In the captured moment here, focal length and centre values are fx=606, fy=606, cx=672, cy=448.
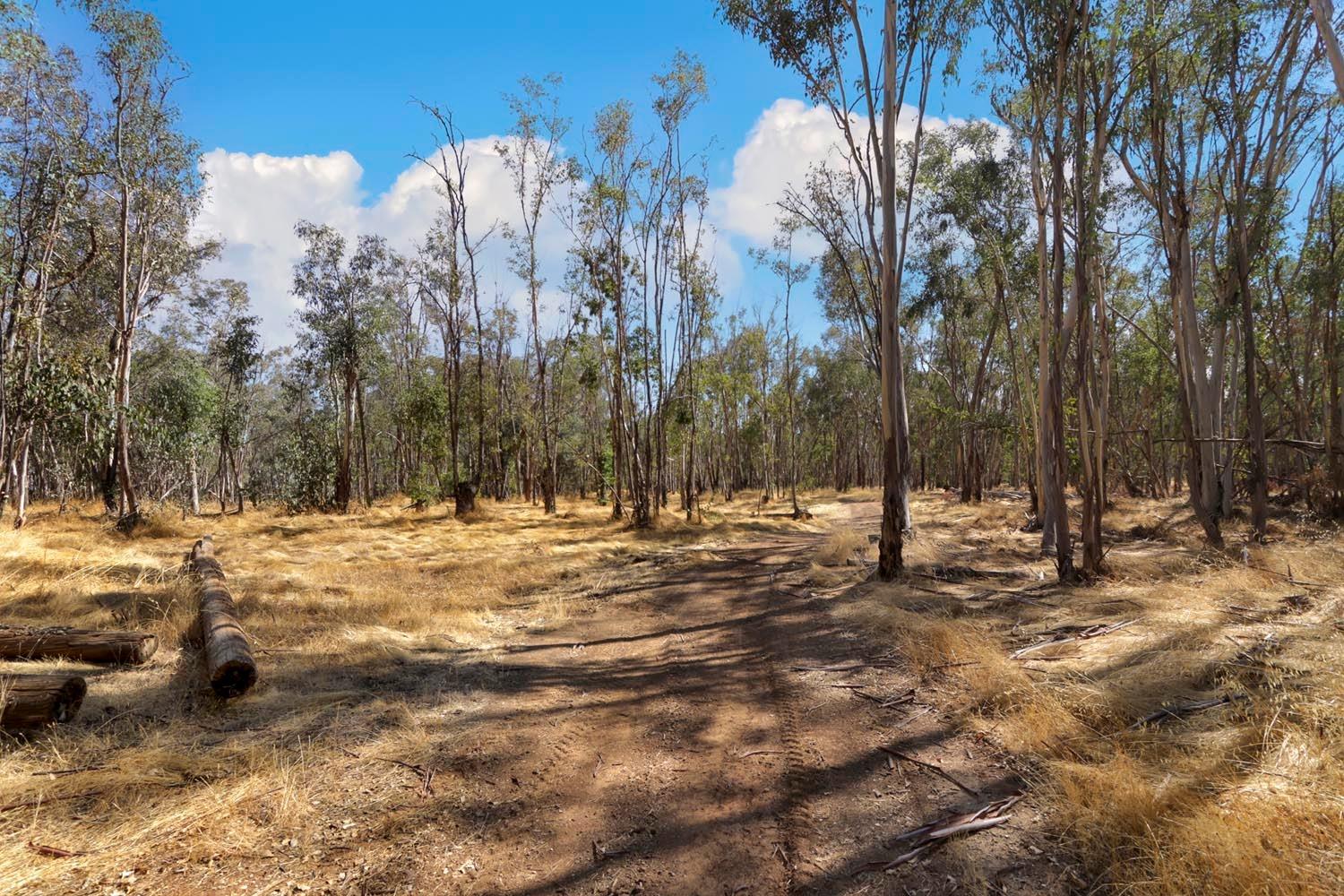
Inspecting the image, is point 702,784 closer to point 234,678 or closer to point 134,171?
point 234,678

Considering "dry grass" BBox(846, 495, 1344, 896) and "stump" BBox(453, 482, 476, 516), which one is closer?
"dry grass" BBox(846, 495, 1344, 896)

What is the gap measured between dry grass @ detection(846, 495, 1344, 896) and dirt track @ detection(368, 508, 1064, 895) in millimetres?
359

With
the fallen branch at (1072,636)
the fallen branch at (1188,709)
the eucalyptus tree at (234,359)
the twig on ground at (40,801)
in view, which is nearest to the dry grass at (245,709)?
the twig on ground at (40,801)

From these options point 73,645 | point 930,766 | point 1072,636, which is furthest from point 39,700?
point 1072,636

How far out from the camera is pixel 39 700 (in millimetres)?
4160

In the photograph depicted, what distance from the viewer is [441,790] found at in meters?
3.81

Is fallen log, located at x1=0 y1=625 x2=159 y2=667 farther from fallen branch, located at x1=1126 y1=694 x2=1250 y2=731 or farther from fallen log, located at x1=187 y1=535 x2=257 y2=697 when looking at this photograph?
fallen branch, located at x1=1126 y1=694 x2=1250 y2=731

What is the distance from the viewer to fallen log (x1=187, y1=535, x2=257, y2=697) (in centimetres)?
493

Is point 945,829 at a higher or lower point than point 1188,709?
lower

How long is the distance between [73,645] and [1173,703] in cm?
880

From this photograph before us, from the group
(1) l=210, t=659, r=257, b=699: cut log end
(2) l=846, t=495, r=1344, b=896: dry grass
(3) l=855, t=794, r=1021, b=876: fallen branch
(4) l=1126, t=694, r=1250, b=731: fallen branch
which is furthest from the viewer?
(1) l=210, t=659, r=257, b=699: cut log end

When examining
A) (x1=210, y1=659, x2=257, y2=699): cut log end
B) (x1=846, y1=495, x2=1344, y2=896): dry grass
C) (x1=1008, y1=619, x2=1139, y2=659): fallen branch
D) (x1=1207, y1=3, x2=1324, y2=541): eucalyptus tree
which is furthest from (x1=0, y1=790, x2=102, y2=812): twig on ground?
(x1=1207, y1=3, x2=1324, y2=541): eucalyptus tree

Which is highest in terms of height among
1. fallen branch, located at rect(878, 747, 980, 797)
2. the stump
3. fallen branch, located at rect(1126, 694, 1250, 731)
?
the stump

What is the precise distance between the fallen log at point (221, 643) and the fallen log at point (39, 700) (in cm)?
80
